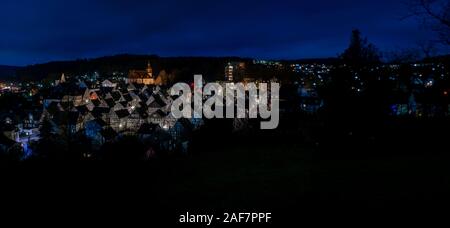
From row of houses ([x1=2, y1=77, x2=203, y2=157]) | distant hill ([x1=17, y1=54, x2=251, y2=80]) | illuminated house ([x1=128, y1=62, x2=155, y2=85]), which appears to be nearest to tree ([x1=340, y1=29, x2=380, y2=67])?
row of houses ([x1=2, y1=77, x2=203, y2=157])

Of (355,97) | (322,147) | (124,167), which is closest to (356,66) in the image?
(355,97)

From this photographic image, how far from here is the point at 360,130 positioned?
394 inches

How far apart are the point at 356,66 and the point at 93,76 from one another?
62.6 m

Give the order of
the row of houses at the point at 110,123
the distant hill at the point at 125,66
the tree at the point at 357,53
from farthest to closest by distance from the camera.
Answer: the distant hill at the point at 125,66, the row of houses at the point at 110,123, the tree at the point at 357,53

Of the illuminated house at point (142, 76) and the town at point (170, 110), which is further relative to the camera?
the illuminated house at point (142, 76)

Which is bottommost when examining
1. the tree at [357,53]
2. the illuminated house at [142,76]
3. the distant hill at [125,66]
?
the tree at [357,53]

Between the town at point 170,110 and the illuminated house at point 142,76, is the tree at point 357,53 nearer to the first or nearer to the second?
the town at point 170,110

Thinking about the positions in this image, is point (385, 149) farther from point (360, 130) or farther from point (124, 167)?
point (124, 167)

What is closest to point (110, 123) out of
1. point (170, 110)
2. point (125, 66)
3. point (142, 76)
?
point (170, 110)

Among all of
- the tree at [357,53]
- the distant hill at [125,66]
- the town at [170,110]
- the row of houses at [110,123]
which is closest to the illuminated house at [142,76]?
the distant hill at [125,66]

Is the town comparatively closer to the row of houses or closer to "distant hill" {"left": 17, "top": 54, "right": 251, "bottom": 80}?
the row of houses

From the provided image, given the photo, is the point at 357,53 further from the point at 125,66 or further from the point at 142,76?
the point at 125,66

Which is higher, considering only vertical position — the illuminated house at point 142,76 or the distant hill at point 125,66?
the distant hill at point 125,66

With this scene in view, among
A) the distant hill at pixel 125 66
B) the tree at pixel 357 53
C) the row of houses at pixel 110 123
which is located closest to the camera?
the tree at pixel 357 53
